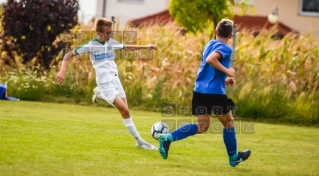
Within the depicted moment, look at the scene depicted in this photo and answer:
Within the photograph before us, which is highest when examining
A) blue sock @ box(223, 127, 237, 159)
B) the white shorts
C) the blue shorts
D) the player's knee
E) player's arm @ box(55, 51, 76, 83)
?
player's arm @ box(55, 51, 76, 83)

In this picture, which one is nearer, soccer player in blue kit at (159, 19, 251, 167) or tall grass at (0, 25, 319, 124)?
soccer player in blue kit at (159, 19, 251, 167)

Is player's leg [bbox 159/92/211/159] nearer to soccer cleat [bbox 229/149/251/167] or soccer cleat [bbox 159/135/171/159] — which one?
soccer cleat [bbox 159/135/171/159]

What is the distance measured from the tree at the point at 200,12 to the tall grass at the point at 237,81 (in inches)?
83.4

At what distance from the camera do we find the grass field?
7.34 metres

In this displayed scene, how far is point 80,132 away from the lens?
10219 millimetres

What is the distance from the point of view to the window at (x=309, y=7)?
123ft

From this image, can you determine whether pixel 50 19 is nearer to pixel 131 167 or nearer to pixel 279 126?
pixel 279 126

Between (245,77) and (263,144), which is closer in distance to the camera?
(263,144)

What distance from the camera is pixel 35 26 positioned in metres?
16.3

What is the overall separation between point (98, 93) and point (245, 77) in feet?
24.3

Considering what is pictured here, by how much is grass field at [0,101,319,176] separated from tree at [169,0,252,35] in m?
6.71

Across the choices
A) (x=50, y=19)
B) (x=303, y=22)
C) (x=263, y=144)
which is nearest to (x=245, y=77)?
(x=50, y=19)

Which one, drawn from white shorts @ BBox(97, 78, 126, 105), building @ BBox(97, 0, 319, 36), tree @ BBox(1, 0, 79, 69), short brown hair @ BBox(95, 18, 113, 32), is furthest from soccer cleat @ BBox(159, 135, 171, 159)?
building @ BBox(97, 0, 319, 36)

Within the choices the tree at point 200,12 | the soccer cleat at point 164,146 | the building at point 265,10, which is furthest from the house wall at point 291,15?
the soccer cleat at point 164,146
